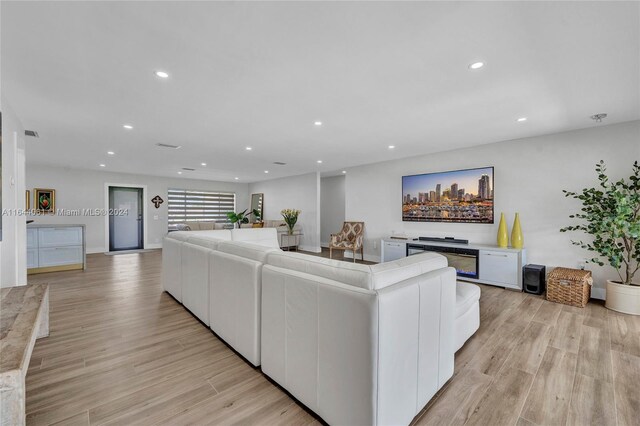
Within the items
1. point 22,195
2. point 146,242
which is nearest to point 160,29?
point 22,195

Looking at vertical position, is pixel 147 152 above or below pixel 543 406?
above

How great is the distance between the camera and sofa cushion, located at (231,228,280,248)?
425 cm

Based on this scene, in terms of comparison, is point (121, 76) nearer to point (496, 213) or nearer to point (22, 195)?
point (22, 195)

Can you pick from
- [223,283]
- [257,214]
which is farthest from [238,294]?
[257,214]

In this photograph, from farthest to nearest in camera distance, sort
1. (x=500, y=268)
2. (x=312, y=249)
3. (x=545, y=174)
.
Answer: (x=312, y=249) < (x=500, y=268) < (x=545, y=174)

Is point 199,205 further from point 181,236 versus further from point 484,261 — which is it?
point 484,261

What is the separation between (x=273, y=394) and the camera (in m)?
1.89

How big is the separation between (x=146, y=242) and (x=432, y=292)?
31.2ft

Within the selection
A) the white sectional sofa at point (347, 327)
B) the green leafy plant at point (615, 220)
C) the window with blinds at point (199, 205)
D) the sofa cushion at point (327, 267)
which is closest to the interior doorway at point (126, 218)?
the window with blinds at point (199, 205)

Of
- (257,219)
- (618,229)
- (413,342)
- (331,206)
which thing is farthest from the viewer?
(257,219)

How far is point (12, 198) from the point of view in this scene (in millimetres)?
3250

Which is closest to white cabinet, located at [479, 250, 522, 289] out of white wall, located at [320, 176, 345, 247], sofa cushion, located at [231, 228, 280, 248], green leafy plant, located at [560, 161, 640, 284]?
green leafy plant, located at [560, 161, 640, 284]

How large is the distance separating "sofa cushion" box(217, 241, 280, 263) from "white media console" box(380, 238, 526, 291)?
3823 mm

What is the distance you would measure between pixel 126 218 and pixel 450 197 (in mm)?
9138
